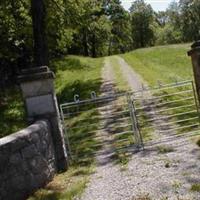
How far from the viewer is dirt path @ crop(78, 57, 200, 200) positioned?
294 inches

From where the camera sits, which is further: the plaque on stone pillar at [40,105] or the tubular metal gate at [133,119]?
the tubular metal gate at [133,119]

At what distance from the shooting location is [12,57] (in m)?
26.2

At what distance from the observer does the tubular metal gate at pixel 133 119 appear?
11289 millimetres

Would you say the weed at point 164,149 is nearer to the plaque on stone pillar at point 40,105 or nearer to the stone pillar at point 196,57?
the stone pillar at point 196,57

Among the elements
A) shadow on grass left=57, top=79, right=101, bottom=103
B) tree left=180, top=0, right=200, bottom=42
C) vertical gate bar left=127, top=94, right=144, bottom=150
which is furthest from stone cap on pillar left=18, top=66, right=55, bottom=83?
tree left=180, top=0, right=200, bottom=42

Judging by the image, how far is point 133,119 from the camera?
36.6 feet

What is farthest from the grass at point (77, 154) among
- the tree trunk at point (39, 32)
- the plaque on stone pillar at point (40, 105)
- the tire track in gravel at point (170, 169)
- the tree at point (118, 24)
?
the tree at point (118, 24)

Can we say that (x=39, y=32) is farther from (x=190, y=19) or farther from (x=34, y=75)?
→ (x=190, y=19)

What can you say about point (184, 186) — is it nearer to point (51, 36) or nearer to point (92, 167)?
point (92, 167)

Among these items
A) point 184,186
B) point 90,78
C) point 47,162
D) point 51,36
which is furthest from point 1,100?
point 184,186

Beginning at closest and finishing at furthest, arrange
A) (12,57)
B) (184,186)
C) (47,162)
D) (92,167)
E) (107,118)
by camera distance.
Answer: (184,186) → (47,162) → (92,167) → (107,118) → (12,57)

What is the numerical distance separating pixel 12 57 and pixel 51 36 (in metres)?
2.43

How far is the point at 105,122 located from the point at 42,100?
5.53m

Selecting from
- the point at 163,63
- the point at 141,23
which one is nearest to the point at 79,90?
the point at 163,63
